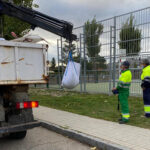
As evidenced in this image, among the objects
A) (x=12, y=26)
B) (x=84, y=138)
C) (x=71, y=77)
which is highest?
(x=12, y=26)

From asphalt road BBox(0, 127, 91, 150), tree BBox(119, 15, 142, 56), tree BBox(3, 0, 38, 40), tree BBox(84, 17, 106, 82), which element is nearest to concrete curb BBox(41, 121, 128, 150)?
asphalt road BBox(0, 127, 91, 150)

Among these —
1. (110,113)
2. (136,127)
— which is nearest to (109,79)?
(110,113)

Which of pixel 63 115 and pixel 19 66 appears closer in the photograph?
pixel 19 66

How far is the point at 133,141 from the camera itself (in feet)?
14.8

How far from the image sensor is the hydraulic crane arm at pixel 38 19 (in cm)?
588

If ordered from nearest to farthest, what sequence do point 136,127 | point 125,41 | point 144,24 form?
1. point 136,127
2. point 144,24
3. point 125,41

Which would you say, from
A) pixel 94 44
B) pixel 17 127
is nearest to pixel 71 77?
pixel 17 127

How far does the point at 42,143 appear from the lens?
5.08 m

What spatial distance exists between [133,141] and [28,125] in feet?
7.18

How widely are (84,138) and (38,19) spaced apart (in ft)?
11.6

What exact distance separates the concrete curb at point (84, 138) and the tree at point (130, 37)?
5560mm

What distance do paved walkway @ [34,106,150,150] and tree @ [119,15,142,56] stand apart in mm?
4490

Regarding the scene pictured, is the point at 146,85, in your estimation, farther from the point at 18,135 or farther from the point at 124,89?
the point at 18,135

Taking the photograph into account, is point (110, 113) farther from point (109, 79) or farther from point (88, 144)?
point (109, 79)
